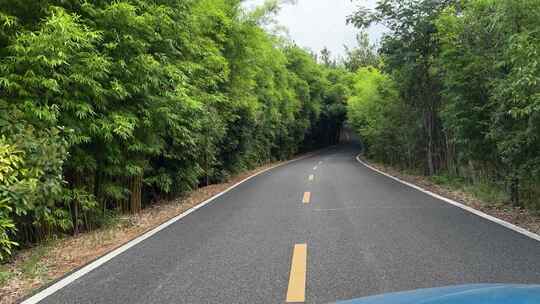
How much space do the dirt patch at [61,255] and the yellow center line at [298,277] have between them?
2.59m

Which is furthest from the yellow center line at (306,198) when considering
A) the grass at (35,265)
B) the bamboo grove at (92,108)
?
the grass at (35,265)

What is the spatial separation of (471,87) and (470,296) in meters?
8.15

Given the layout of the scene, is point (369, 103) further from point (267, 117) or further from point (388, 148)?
point (267, 117)

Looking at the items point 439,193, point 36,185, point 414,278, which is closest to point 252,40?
point 439,193

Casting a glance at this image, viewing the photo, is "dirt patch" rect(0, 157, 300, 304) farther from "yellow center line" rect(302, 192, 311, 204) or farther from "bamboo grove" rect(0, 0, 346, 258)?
"yellow center line" rect(302, 192, 311, 204)

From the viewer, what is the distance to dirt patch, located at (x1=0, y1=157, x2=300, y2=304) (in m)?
4.66

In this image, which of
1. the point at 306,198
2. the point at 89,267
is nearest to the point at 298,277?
the point at 89,267

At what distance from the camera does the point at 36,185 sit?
17.6 feet

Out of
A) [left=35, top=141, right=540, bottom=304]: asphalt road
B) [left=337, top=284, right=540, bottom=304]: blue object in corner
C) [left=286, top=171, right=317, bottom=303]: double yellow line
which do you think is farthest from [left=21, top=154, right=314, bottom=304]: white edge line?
[left=337, top=284, right=540, bottom=304]: blue object in corner

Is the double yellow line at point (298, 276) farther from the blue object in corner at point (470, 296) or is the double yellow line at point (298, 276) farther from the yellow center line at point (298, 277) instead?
the blue object in corner at point (470, 296)

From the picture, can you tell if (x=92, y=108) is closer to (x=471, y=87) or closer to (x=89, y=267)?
(x=89, y=267)

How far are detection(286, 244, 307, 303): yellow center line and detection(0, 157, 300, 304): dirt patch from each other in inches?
102

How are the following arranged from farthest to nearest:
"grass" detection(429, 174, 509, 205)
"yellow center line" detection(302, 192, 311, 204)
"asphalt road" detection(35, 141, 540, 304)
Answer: "yellow center line" detection(302, 192, 311, 204), "grass" detection(429, 174, 509, 205), "asphalt road" detection(35, 141, 540, 304)

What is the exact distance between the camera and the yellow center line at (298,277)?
153 inches
